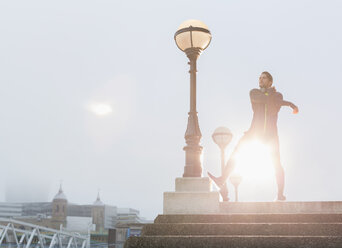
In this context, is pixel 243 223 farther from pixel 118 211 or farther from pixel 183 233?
pixel 118 211

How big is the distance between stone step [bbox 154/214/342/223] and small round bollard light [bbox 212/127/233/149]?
19.1 feet

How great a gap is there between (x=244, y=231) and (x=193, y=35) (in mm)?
3476

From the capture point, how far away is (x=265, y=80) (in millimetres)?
7332

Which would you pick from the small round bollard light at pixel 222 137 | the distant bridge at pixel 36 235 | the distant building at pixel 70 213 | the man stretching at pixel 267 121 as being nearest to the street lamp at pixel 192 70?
the man stretching at pixel 267 121

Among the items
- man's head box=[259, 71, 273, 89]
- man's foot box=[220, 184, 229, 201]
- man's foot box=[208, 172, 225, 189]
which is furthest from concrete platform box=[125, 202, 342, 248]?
man's head box=[259, 71, 273, 89]

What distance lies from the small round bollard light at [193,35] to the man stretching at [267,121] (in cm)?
116

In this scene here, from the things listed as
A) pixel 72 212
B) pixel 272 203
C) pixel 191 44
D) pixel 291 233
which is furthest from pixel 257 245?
pixel 72 212

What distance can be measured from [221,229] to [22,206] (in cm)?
17434

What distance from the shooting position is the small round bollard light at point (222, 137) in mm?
12133

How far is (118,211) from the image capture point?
6919 inches

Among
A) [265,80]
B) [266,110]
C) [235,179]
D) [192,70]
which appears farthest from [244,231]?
[235,179]

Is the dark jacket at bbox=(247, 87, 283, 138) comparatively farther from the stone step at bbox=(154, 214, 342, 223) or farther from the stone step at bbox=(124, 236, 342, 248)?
the stone step at bbox=(124, 236, 342, 248)

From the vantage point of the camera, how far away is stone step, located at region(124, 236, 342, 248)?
4922 mm

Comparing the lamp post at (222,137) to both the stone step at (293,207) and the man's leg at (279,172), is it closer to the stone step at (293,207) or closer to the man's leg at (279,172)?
the man's leg at (279,172)
